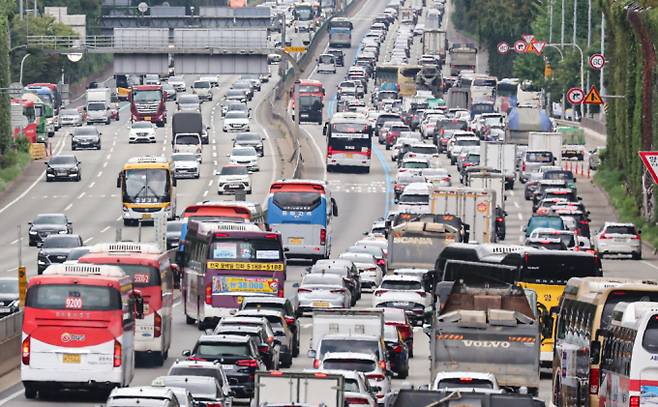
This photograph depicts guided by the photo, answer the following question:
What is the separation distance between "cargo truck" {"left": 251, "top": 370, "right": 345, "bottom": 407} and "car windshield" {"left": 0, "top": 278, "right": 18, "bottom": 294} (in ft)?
81.7

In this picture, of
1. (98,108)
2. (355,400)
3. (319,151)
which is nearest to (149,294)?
(355,400)

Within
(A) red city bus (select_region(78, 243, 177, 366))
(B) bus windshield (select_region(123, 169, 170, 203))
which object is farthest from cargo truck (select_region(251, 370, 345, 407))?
(B) bus windshield (select_region(123, 169, 170, 203))

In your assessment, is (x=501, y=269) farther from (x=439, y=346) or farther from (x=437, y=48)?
(x=437, y=48)

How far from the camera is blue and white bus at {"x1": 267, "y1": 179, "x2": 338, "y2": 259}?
74.2 metres

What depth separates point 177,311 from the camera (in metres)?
61.7

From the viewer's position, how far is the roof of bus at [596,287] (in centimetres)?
3500

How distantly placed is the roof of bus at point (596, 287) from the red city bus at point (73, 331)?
8498mm

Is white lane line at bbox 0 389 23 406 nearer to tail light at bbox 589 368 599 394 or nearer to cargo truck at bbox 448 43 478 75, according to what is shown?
tail light at bbox 589 368 599 394

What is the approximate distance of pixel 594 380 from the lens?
107 ft

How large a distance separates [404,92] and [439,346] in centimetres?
13169

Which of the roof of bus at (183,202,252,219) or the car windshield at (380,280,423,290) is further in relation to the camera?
the roof of bus at (183,202,252,219)

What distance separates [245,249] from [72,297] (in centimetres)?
1481

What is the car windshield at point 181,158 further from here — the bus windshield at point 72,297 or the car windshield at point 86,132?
the bus windshield at point 72,297

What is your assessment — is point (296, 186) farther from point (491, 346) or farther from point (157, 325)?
point (491, 346)
